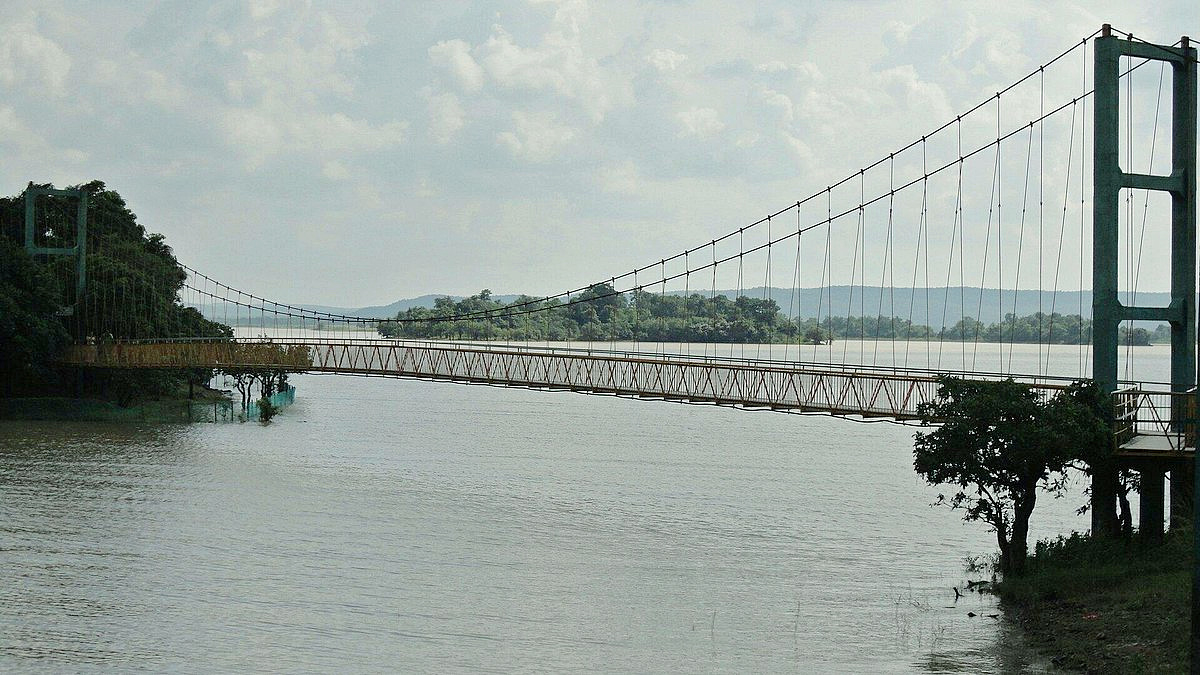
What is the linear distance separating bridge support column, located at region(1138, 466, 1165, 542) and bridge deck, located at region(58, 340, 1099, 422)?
2.97m

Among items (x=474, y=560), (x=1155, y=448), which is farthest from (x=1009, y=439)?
(x=474, y=560)

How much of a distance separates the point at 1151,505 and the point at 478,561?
15597 mm

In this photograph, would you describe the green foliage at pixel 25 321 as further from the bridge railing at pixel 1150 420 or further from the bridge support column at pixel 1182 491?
the bridge support column at pixel 1182 491

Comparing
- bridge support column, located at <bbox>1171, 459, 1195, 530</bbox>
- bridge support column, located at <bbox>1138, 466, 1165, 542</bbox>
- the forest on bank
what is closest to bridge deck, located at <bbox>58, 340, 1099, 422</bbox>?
bridge support column, located at <bbox>1138, 466, 1165, 542</bbox>

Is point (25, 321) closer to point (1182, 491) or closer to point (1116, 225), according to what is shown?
point (1116, 225)

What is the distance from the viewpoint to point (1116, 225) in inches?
1115

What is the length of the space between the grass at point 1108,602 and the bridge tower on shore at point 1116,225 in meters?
1.43

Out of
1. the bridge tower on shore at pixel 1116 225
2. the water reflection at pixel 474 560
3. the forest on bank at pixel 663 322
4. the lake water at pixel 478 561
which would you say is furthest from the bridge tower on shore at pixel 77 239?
the bridge tower on shore at pixel 1116 225

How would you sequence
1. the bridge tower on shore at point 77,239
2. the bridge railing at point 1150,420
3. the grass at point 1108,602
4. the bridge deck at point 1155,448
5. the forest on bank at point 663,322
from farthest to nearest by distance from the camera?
the forest on bank at point 663,322 → the bridge tower on shore at point 77,239 → the bridge railing at point 1150,420 → the bridge deck at point 1155,448 → the grass at point 1108,602

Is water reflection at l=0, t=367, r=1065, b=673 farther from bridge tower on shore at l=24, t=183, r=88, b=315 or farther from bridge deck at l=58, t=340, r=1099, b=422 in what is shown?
bridge tower on shore at l=24, t=183, r=88, b=315

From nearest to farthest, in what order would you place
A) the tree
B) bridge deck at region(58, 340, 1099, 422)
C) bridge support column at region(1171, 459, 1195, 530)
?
the tree → bridge support column at region(1171, 459, 1195, 530) → bridge deck at region(58, 340, 1099, 422)

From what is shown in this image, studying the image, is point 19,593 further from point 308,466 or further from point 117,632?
point 308,466

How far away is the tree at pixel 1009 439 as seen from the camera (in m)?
25.2

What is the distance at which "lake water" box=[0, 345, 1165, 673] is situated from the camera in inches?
880
